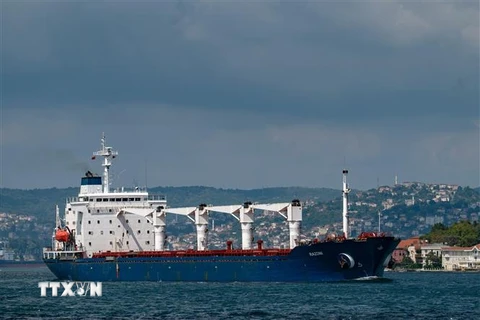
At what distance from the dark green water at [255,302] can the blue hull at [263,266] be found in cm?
167

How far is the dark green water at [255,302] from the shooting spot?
249ft

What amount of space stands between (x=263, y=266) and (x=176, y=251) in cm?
1292

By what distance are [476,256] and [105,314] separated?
127 m

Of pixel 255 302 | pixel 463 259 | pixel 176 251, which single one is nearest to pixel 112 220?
pixel 176 251

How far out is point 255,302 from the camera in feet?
277

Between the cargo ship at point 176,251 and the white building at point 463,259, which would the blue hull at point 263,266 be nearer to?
the cargo ship at point 176,251

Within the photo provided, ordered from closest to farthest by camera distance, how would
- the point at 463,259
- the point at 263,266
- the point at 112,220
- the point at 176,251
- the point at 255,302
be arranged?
the point at 255,302
the point at 263,266
the point at 176,251
the point at 112,220
the point at 463,259

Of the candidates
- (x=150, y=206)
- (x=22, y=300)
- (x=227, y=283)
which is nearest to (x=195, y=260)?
(x=227, y=283)

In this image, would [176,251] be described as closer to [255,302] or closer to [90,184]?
[90,184]

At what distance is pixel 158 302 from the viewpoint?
8662 centimetres

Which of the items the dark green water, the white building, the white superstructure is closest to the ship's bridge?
the white superstructure

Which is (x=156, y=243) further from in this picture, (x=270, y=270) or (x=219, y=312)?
(x=219, y=312)

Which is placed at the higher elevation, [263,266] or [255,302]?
[263,266]

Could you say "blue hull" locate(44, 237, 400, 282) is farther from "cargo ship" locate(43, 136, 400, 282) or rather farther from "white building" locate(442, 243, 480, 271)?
"white building" locate(442, 243, 480, 271)
